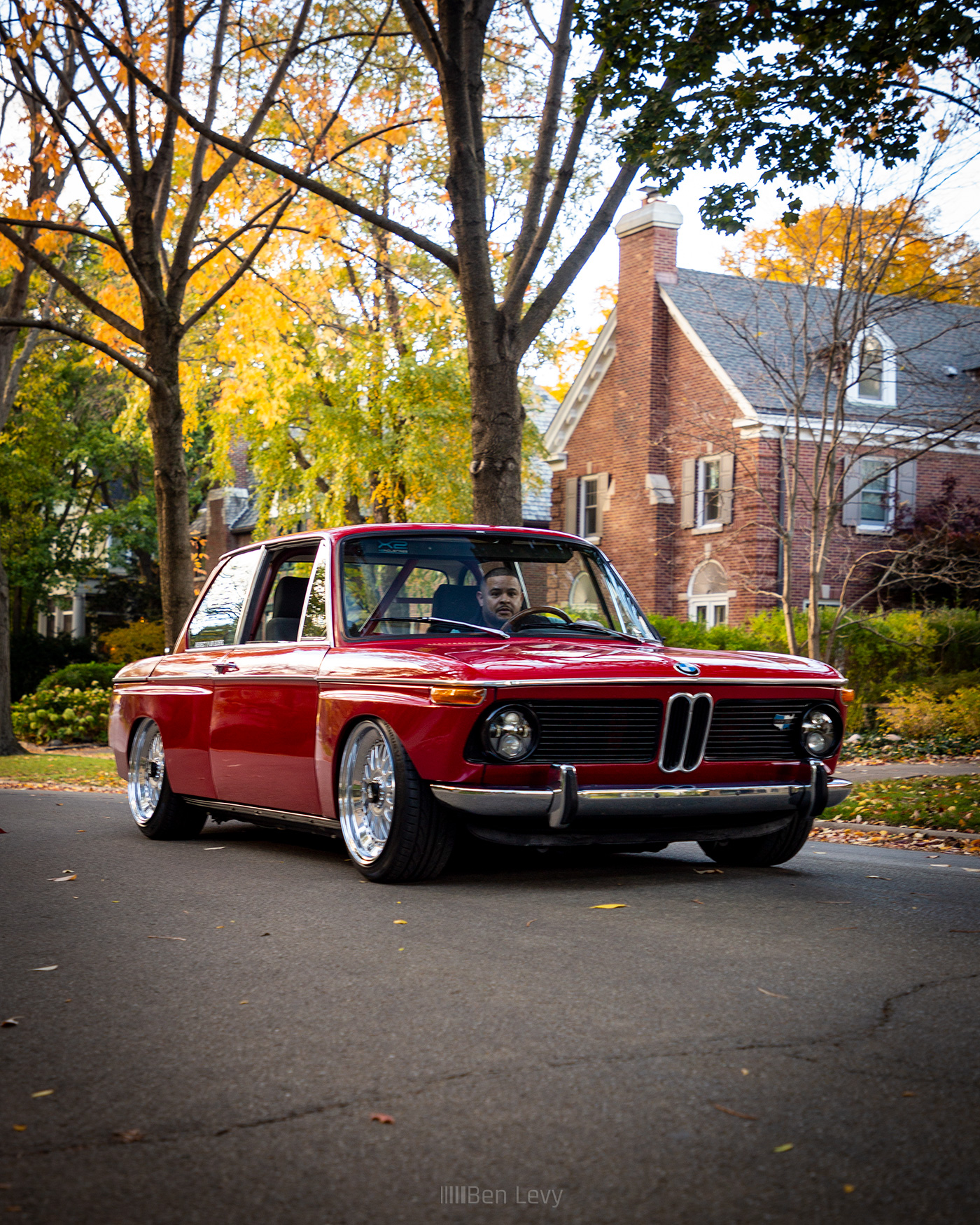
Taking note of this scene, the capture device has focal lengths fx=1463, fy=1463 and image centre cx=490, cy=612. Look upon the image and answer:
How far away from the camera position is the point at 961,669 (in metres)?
23.8

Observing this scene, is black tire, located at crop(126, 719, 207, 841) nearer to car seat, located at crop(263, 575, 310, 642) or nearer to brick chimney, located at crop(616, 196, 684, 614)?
car seat, located at crop(263, 575, 310, 642)

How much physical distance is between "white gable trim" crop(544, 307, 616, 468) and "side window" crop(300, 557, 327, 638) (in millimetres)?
26765

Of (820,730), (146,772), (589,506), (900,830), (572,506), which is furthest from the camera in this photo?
(572,506)

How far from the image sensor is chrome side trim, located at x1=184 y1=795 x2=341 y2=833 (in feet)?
24.4

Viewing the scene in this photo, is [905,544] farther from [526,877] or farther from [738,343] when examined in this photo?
[526,877]

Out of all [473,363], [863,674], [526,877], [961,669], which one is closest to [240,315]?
[473,363]

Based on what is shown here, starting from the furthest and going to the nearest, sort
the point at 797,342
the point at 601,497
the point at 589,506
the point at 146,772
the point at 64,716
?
1. the point at 589,506
2. the point at 601,497
3. the point at 797,342
4. the point at 64,716
5. the point at 146,772

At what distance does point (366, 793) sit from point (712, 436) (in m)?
21.4

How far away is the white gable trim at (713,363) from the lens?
95.1 feet

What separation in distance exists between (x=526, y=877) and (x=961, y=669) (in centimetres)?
1818

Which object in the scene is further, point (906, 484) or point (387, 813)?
point (906, 484)

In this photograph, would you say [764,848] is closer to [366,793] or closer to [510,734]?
[510,734]

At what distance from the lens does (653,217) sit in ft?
108

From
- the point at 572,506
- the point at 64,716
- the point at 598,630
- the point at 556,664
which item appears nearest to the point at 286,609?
the point at 598,630
